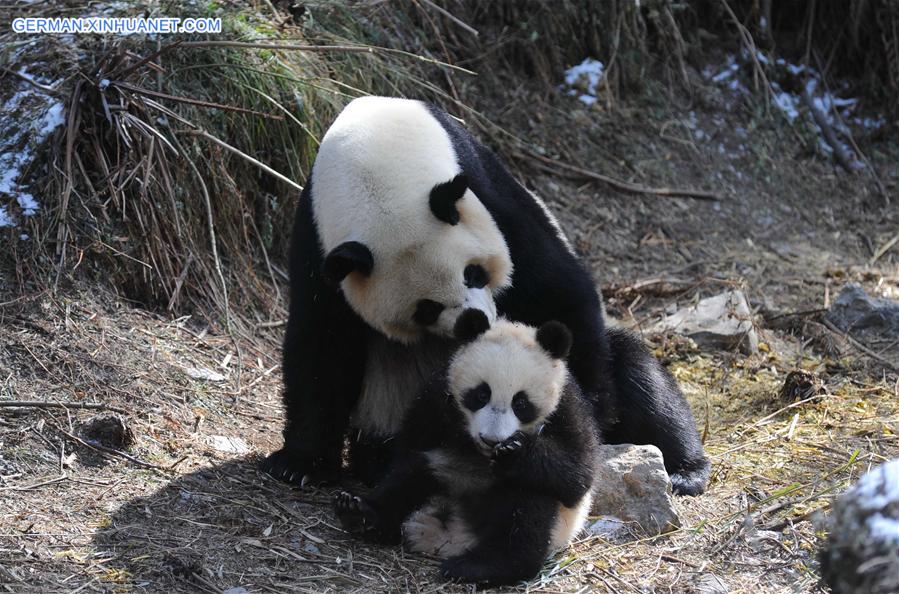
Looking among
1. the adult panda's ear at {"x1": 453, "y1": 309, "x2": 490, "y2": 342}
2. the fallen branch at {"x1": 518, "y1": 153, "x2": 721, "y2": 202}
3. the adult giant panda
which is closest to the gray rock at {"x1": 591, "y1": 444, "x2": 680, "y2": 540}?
the adult giant panda

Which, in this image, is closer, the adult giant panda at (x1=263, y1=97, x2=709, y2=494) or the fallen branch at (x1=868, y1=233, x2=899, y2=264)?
the adult giant panda at (x1=263, y1=97, x2=709, y2=494)

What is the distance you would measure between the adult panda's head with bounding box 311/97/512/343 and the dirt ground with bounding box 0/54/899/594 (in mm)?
1010

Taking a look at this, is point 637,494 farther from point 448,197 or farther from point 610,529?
point 448,197

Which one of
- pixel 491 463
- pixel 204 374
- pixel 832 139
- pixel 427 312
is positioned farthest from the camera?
pixel 832 139

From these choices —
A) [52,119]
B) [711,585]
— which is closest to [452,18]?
[52,119]

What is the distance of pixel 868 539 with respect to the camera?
2.77 meters

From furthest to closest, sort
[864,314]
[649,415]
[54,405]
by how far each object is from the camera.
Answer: [864,314] < [649,415] < [54,405]

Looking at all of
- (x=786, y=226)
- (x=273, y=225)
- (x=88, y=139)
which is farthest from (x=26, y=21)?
(x=786, y=226)

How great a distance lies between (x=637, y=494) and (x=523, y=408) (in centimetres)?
76

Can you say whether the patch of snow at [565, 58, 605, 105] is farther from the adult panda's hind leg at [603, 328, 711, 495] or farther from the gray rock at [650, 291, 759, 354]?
the adult panda's hind leg at [603, 328, 711, 495]

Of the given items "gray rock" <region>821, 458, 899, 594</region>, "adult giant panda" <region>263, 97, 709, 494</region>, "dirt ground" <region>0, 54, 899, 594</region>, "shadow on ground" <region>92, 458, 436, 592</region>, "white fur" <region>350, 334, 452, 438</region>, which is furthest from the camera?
"white fur" <region>350, 334, 452, 438</region>

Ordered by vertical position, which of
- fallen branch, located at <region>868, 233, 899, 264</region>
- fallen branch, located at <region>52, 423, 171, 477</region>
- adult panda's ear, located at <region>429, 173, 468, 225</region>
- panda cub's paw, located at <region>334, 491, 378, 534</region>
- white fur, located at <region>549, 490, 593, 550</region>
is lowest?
fallen branch, located at <region>868, 233, 899, 264</region>

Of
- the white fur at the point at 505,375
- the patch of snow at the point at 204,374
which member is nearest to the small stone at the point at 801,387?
the white fur at the point at 505,375

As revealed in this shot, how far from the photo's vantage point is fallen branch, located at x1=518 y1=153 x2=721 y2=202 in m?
8.50
